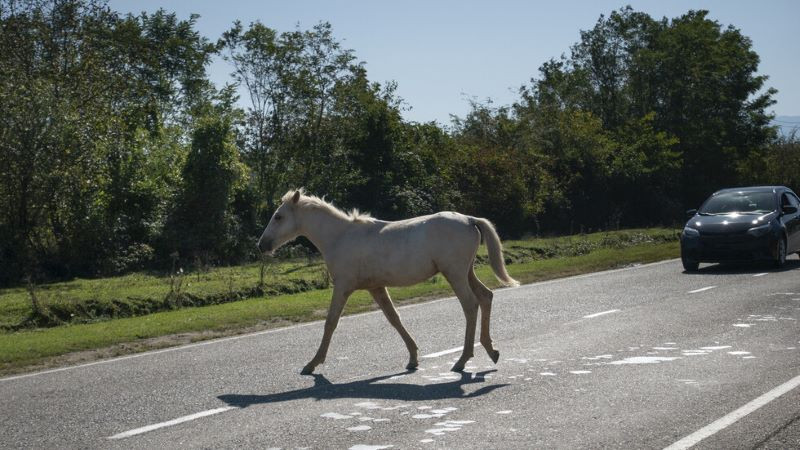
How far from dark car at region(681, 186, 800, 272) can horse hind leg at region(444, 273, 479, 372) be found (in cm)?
1256

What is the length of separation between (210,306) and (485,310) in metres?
8.62

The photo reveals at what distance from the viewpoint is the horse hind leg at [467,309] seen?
10430 mm

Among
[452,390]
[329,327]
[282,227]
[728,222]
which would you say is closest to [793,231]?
[728,222]

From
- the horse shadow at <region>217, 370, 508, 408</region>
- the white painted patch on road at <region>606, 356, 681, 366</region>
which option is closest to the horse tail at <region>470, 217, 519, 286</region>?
the white painted patch on road at <region>606, 356, 681, 366</region>

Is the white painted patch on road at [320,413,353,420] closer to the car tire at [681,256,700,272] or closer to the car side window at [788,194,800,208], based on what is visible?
the car tire at [681,256,700,272]

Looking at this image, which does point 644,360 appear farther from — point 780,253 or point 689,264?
point 780,253

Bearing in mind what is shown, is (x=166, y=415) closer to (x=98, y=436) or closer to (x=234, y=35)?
(x=98, y=436)

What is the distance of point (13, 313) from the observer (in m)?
16.4

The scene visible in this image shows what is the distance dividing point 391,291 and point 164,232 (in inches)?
413

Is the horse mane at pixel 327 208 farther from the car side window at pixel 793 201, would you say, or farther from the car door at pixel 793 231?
the car side window at pixel 793 201

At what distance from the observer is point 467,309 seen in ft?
35.2

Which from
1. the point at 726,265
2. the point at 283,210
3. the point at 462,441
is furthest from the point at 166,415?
the point at 726,265

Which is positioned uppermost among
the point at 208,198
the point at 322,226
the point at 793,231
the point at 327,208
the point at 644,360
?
the point at 208,198

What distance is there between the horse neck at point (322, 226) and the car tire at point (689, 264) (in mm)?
13067
